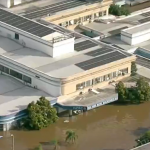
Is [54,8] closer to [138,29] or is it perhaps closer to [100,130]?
[138,29]

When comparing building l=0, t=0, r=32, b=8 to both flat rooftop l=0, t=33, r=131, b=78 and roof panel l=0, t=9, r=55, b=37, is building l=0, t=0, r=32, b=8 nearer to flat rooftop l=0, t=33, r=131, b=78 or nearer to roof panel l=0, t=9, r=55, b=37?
roof panel l=0, t=9, r=55, b=37

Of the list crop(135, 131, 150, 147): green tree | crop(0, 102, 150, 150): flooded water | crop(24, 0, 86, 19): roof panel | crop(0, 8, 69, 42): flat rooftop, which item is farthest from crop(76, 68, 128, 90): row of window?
crop(24, 0, 86, 19): roof panel

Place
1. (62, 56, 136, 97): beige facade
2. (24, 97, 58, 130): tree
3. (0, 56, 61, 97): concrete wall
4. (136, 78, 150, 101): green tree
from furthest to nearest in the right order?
(136, 78, 150, 101): green tree
(62, 56, 136, 97): beige facade
(0, 56, 61, 97): concrete wall
(24, 97, 58, 130): tree

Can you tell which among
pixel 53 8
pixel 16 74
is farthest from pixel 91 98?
pixel 53 8

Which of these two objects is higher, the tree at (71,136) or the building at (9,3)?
the building at (9,3)

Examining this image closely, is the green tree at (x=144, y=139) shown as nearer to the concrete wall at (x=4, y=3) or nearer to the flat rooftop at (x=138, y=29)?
the flat rooftop at (x=138, y=29)

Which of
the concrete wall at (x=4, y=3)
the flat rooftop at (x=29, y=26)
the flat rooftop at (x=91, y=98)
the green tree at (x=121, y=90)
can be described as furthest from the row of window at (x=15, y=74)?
the concrete wall at (x=4, y=3)

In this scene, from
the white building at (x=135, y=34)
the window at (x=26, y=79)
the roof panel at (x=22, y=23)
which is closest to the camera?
the window at (x=26, y=79)
